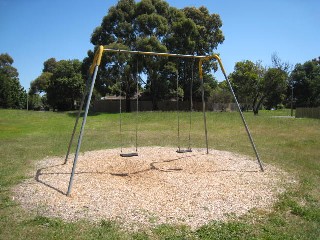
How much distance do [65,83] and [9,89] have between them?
7802 millimetres

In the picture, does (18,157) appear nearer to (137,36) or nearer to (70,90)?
(137,36)

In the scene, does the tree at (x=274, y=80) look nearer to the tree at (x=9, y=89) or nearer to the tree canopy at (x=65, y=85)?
the tree canopy at (x=65, y=85)

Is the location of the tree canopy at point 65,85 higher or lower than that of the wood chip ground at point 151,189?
higher

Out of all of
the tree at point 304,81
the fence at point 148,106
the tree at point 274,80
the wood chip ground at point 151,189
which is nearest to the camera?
the wood chip ground at point 151,189

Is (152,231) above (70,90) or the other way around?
the other way around

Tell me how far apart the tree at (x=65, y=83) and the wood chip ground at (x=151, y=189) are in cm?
3907

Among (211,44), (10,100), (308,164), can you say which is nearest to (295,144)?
(308,164)

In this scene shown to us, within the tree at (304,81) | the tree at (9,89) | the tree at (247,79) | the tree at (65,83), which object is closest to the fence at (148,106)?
the tree at (247,79)

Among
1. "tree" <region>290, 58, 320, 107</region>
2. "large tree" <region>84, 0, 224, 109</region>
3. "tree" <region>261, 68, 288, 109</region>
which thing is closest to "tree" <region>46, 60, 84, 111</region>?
→ "large tree" <region>84, 0, 224, 109</region>

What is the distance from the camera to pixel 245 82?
48.8 metres

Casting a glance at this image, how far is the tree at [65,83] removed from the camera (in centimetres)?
4688

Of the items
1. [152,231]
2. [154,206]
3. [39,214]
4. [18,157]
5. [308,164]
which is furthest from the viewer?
[18,157]

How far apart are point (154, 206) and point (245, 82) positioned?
45600mm

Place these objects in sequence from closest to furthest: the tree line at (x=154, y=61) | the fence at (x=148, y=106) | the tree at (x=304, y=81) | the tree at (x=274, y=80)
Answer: the tree line at (x=154, y=61) < the fence at (x=148, y=106) < the tree at (x=274, y=80) < the tree at (x=304, y=81)
